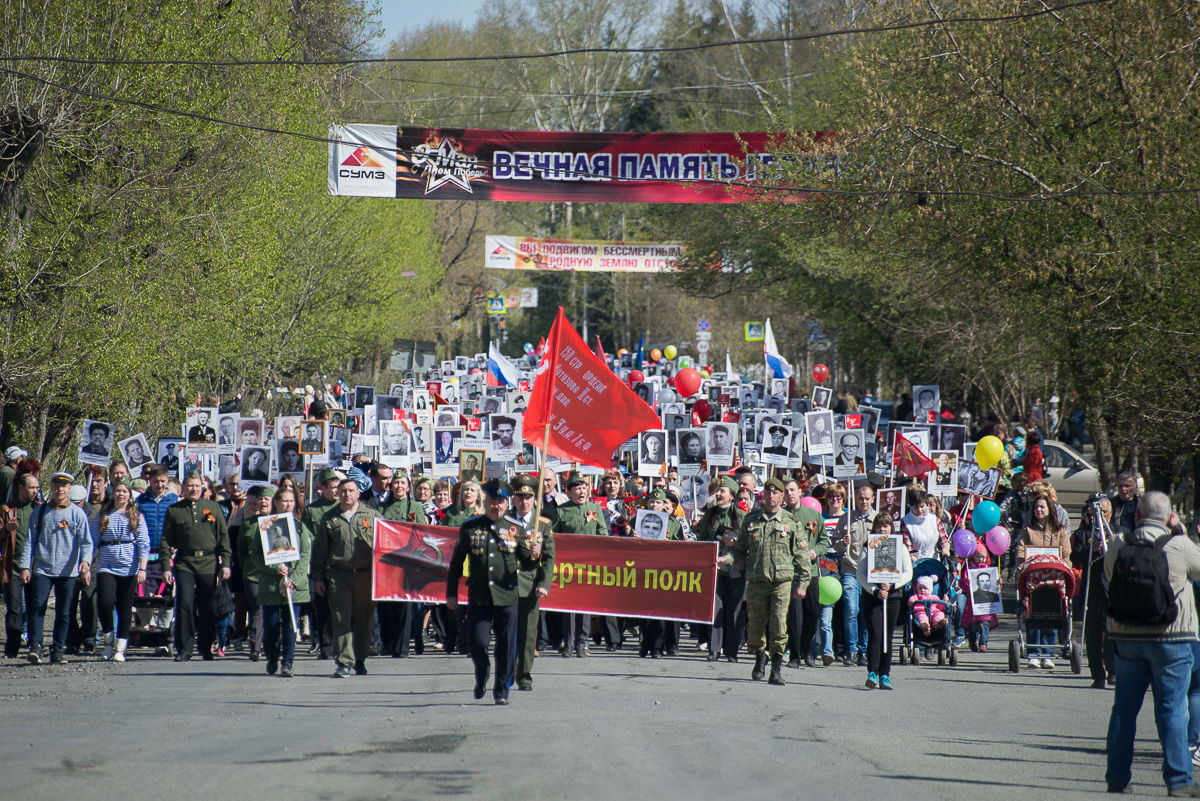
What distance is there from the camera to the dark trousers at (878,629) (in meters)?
12.0

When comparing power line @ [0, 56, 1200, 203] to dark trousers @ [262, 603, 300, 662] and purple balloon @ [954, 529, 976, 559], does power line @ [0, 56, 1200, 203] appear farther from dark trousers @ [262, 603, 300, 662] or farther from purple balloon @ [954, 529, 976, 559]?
dark trousers @ [262, 603, 300, 662]

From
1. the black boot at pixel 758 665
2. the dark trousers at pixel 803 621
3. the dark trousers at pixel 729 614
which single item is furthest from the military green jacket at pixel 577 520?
the black boot at pixel 758 665

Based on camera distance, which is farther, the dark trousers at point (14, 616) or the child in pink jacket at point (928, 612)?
the child in pink jacket at point (928, 612)

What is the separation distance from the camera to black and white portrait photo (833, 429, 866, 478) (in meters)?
18.6

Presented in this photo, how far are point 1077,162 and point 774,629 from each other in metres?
8.15

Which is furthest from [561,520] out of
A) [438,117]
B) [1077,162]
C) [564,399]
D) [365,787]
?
[438,117]

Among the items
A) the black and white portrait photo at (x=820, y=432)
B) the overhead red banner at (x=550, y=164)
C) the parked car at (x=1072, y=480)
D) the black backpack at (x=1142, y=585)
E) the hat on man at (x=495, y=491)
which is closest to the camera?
the black backpack at (x=1142, y=585)

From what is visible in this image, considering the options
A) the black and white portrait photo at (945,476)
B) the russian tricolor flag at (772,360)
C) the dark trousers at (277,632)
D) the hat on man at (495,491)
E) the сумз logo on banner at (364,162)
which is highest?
the сумз logo on banner at (364,162)

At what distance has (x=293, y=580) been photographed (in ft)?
40.9

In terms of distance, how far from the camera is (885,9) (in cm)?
2080

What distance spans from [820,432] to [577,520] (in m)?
6.07

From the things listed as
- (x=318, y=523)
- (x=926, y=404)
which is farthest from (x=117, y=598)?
(x=926, y=404)

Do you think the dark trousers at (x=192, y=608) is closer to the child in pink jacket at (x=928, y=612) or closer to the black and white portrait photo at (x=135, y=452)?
the black and white portrait photo at (x=135, y=452)

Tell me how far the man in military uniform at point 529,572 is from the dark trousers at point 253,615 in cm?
336
